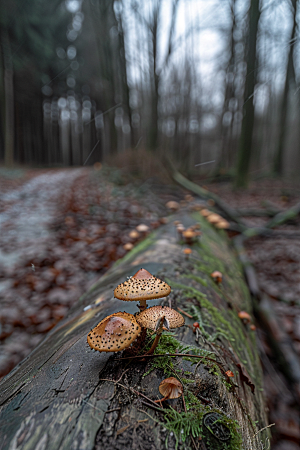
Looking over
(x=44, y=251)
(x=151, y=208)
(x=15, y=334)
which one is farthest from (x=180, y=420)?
(x=151, y=208)

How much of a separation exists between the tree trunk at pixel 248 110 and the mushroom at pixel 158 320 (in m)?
7.00

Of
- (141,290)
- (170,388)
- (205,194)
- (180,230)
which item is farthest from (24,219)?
(170,388)

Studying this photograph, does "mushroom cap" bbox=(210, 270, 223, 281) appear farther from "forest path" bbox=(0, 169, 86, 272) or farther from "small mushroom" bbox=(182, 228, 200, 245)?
"forest path" bbox=(0, 169, 86, 272)

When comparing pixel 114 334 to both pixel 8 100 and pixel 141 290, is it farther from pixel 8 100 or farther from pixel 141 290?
pixel 8 100

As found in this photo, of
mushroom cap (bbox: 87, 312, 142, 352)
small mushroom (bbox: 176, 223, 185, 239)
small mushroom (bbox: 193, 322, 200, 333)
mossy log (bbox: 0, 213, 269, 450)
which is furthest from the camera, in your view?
small mushroom (bbox: 176, 223, 185, 239)

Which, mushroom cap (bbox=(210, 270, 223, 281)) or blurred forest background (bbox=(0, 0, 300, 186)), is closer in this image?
mushroom cap (bbox=(210, 270, 223, 281))

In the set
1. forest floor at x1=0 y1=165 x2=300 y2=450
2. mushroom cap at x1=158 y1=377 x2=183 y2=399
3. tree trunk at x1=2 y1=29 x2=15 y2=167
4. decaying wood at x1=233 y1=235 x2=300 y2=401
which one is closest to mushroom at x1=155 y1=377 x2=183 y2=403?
mushroom cap at x1=158 y1=377 x2=183 y2=399

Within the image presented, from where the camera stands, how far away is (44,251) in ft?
13.1

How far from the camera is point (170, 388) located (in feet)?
3.45

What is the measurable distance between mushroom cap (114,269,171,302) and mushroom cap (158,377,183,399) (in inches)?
14.0

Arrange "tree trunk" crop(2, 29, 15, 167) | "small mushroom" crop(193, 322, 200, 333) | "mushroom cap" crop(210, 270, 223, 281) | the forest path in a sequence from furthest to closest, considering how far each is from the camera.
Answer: "tree trunk" crop(2, 29, 15, 167)
the forest path
"mushroom cap" crop(210, 270, 223, 281)
"small mushroom" crop(193, 322, 200, 333)

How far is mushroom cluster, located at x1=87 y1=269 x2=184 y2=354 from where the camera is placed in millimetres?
1031

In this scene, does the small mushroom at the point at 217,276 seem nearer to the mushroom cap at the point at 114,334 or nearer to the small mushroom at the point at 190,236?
the small mushroom at the point at 190,236

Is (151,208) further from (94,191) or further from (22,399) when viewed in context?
(22,399)
